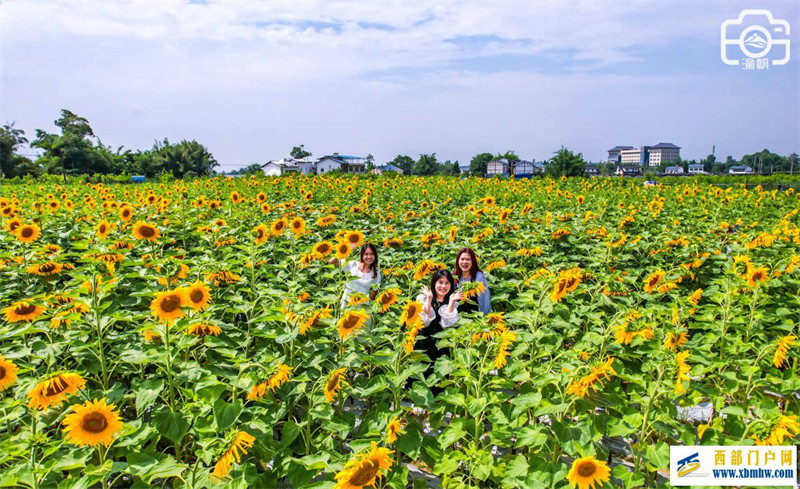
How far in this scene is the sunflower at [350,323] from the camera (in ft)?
8.88

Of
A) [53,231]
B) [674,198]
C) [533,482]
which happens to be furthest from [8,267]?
[674,198]

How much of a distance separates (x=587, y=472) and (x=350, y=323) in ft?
4.56

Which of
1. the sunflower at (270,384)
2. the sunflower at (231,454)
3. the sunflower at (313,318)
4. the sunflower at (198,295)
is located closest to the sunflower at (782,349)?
the sunflower at (313,318)

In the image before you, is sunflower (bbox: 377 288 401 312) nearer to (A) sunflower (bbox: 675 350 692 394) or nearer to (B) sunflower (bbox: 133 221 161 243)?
(A) sunflower (bbox: 675 350 692 394)

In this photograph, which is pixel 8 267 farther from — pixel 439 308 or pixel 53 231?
pixel 439 308

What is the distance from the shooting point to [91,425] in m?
2.11

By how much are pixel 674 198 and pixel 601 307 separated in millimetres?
10001

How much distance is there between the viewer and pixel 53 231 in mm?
6172

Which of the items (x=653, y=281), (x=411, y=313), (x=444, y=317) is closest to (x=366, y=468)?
(x=411, y=313)

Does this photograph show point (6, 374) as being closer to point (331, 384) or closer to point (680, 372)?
point (331, 384)

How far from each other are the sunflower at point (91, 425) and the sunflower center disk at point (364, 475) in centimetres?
109

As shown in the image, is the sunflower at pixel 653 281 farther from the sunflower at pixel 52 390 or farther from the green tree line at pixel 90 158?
the green tree line at pixel 90 158

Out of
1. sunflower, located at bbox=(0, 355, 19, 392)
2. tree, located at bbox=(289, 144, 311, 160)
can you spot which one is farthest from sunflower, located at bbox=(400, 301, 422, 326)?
tree, located at bbox=(289, 144, 311, 160)

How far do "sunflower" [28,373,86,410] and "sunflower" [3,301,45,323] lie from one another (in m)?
0.84
